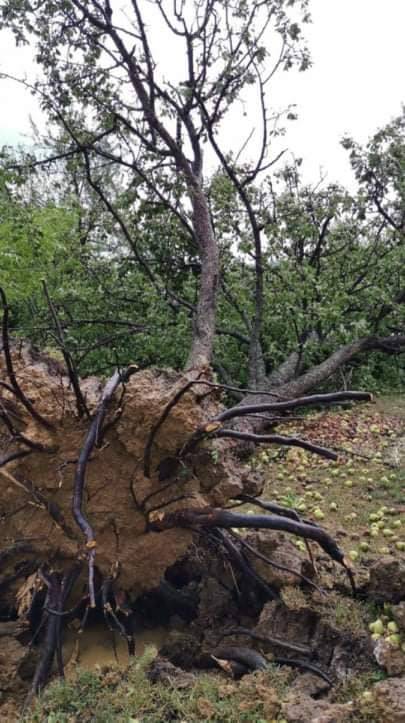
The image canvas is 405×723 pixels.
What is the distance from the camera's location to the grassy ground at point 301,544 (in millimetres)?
2482

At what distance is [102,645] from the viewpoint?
338 cm

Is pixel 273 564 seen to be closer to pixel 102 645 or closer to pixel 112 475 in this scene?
pixel 112 475

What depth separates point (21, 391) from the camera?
2.78 meters

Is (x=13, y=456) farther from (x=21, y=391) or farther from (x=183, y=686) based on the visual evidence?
(x=183, y=686)

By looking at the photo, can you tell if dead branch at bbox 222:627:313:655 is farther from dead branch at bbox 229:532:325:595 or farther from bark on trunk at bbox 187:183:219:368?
bark on trunk at bbox 187:183:219:368

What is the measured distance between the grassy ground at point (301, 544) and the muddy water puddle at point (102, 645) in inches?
17.8

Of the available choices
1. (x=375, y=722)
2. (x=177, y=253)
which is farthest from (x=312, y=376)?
(x=375, y=722)

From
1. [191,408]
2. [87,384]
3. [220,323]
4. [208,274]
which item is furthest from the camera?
[220,323]

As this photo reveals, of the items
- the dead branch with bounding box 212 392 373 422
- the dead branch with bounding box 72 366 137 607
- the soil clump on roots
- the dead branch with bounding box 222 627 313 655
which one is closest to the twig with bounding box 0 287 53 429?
the soil clump on roots

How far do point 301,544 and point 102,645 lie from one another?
5.32 ft

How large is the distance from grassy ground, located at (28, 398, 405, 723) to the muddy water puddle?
0.45m

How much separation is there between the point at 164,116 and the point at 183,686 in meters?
7.61

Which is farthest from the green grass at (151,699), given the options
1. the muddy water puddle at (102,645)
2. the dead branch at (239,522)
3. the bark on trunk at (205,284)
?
the bark on trunk at (205,284)

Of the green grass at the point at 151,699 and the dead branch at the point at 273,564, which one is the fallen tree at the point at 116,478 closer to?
the dead branch at the point at 273,564
